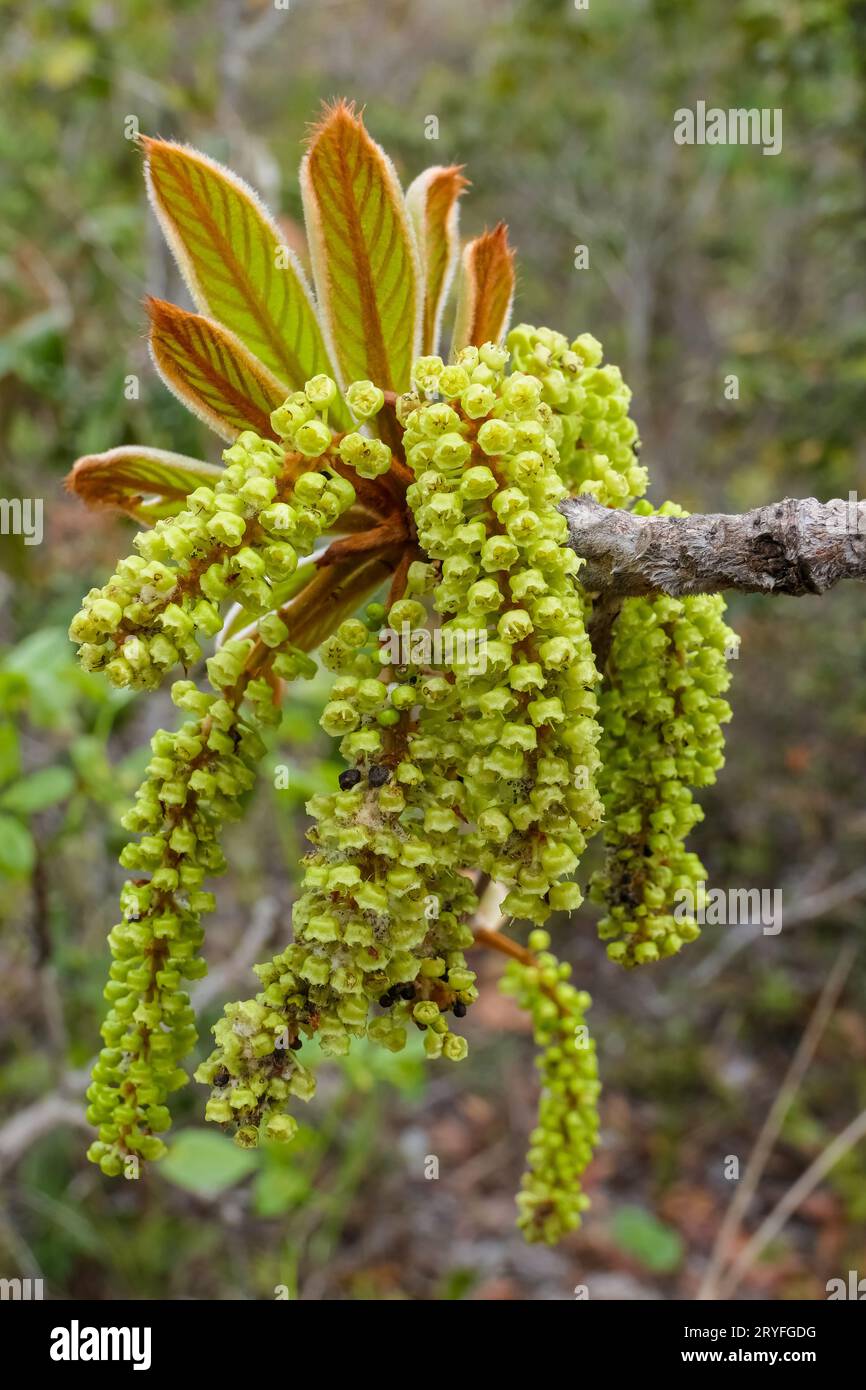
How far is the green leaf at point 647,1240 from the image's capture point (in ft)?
11.0

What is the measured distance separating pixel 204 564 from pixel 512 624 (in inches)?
9.1

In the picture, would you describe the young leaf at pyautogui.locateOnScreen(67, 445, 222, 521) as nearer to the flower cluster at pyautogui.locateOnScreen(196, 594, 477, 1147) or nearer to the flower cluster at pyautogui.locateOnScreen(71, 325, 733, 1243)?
the flower cluster at pyautogui.locateOnScreen(71, 325, 733, 1243)

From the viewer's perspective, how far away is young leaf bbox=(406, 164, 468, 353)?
1070mm

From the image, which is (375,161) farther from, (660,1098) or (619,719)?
(660,1098)

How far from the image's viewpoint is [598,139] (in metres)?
5.60

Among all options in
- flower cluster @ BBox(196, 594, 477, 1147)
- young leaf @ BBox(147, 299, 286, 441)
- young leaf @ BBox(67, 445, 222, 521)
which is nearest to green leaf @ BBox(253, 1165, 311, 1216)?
flower cluster @ BBox(196, 594, 477, 1147)

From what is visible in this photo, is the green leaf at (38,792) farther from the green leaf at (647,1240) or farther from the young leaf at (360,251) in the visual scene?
the green leaf at (647,1240)

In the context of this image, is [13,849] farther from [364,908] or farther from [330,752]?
[330,752]

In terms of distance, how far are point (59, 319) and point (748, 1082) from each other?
3.46 meters

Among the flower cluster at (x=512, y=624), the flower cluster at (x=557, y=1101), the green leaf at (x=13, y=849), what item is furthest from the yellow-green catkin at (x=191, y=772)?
the green leaf at (x=13, y=849)

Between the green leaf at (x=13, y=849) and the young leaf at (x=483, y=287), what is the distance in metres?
1.12

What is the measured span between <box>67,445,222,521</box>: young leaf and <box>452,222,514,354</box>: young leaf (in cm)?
29
